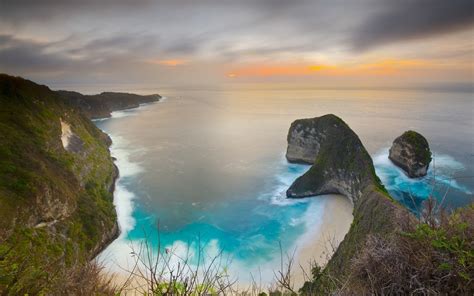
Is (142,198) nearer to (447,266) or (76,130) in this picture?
(76,130)

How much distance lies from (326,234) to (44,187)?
25.7m

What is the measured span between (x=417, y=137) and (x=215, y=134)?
56388 millimetres

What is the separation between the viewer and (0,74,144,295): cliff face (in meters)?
17.7

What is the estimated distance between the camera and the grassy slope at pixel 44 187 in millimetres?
17656

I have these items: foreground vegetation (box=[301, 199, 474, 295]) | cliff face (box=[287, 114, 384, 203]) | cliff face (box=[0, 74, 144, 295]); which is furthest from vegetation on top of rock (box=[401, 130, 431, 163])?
cliff face (box=[0, 74, 144, 295])

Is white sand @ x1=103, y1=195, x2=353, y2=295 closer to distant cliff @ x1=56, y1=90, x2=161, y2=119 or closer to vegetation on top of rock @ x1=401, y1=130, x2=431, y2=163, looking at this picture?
vegetation on top of rock @ x1=401, y1=130, x2=431, y2=163

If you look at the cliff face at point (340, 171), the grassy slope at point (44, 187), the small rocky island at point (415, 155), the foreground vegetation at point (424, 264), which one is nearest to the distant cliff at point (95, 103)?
the grassy slope at point (44, 187)

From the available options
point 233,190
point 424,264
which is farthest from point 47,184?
point 424,264

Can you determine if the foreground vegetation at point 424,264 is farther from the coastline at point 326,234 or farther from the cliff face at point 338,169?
the cliff face at point 338,169

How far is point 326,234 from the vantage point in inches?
1014

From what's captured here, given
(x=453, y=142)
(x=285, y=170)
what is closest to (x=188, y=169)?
(x=285, y=170)

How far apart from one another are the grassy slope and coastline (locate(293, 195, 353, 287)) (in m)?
16.8

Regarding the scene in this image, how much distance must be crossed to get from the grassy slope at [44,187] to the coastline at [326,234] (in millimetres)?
16797

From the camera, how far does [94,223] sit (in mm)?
23094
